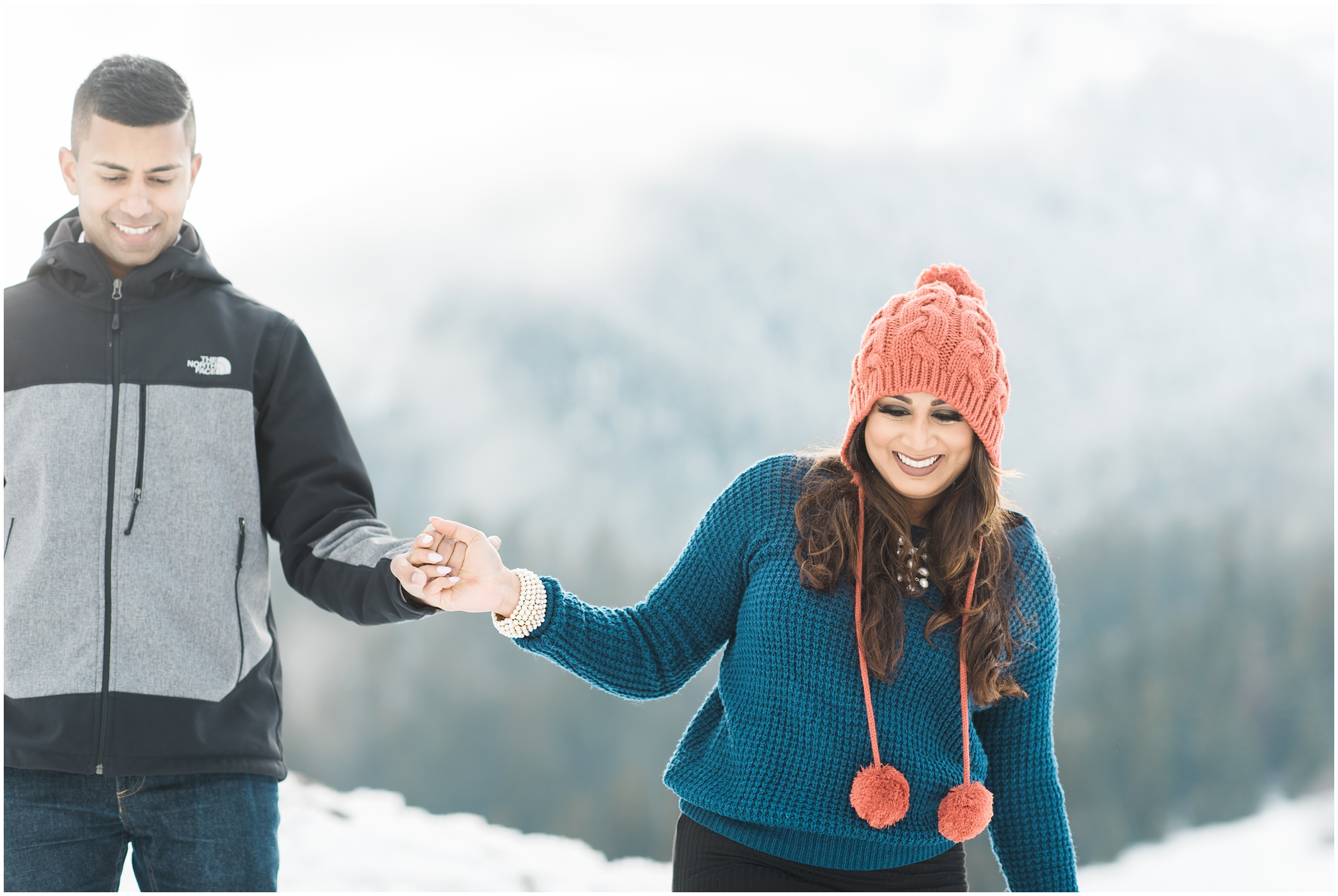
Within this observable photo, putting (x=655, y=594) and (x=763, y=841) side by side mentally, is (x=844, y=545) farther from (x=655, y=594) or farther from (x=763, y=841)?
(x=763, y=841)

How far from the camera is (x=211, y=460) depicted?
147cm

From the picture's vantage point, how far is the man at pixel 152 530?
138 centimetres

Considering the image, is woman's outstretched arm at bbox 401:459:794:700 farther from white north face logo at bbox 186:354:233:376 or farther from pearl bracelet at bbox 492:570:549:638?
white north face logo at bbox 186:354:233:376

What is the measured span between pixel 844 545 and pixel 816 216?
18.4 feet

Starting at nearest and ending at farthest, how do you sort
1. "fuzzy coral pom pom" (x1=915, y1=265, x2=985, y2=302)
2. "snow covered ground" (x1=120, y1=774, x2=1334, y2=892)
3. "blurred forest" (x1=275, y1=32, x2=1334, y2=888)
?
1. "fuzzy coral pom pom" (x1=915, y1=265, x2=985, y2=302)
2. "snow covered ground" (x1=120, y1=774, x2=1334, y2=892)
3. "blurred forest" (x1=275, y1=32, x2=1334, y2=888)

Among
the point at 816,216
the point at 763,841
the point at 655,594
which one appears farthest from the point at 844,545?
the point at 816,216

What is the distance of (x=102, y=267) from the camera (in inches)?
58.4

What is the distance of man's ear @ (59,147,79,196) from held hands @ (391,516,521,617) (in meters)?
0.66

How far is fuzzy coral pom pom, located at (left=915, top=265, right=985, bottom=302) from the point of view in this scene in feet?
5.27

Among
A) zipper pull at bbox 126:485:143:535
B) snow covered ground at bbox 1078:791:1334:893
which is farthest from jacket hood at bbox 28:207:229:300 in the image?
snow covered ground at bbox 1078:791:1334:893

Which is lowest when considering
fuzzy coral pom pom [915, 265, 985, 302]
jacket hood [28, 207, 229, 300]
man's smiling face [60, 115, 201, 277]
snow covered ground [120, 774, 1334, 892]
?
snow covered ground [120, 774, 1334, 892]

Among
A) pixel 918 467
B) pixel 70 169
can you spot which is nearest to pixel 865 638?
pixel 918 467

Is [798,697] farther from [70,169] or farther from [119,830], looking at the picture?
[70,169]

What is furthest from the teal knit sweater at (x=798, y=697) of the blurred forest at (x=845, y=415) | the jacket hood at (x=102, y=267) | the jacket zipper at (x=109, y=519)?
the blurred forest at (x=845, y=415)
